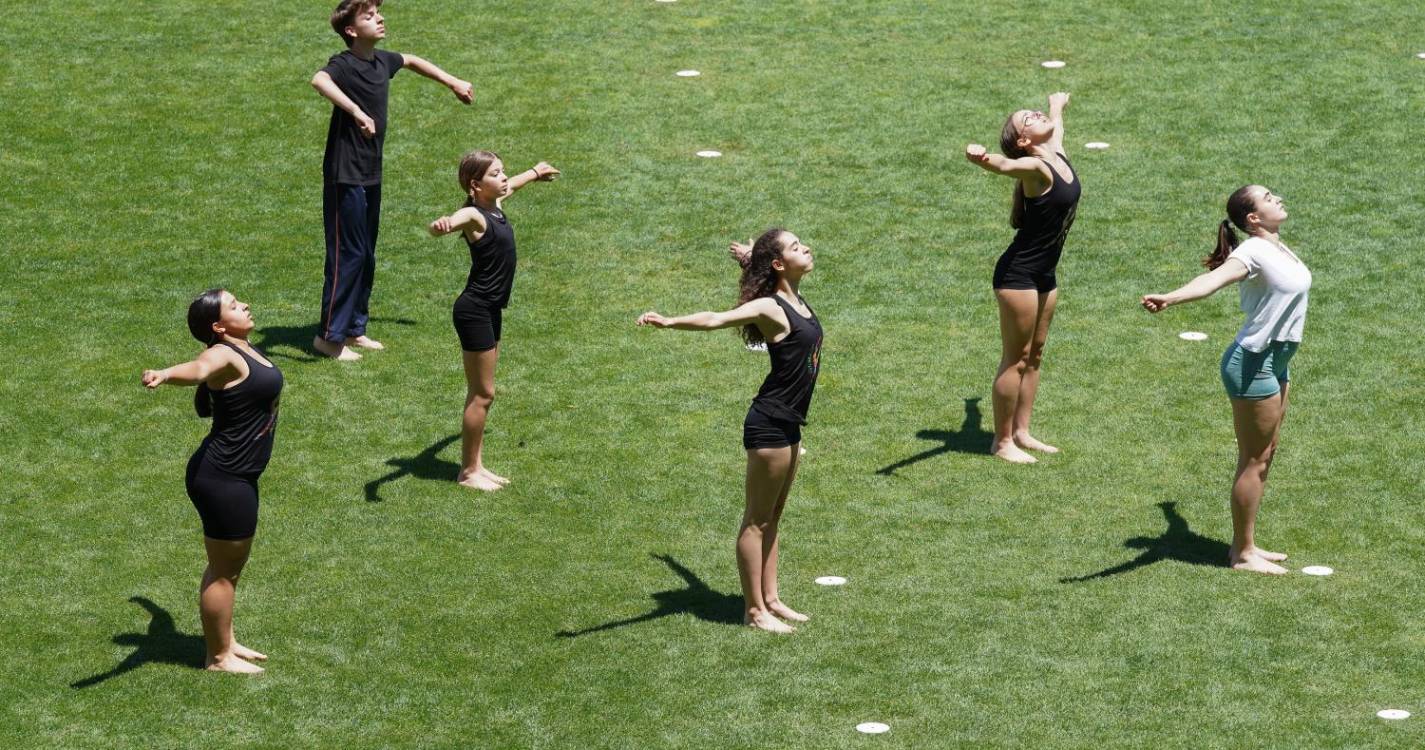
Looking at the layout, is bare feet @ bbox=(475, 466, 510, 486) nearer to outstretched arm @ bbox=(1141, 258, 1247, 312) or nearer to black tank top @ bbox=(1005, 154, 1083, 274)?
black tank top @ bbox=(1005, 154, 1083, 274)

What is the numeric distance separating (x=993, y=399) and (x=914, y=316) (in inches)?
96.3

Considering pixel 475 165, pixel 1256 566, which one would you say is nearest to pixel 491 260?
pixel 475 165

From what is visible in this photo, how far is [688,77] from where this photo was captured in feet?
61.6

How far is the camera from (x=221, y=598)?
916 centimetres

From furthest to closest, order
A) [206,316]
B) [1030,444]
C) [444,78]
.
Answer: [444,78] < [1030,444] < [206,316]

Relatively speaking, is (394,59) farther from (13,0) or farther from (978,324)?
(13,0)

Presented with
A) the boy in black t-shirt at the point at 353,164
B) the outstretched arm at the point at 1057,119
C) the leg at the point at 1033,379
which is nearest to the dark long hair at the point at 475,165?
the boy in black t-shirt at the point at 353,164

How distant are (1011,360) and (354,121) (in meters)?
4.88

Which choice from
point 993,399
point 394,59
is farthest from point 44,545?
point 993,399

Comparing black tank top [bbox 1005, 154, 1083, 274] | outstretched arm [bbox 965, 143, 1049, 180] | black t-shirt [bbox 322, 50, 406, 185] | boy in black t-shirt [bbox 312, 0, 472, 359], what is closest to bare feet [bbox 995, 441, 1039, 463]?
black tank top [bbox 1005, 154, 1083, 274]

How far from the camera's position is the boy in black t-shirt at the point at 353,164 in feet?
43.9

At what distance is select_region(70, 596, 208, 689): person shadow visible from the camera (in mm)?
9375

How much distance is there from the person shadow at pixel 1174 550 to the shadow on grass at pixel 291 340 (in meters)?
5.98

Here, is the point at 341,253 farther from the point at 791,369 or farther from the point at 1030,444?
the point at 791,369
